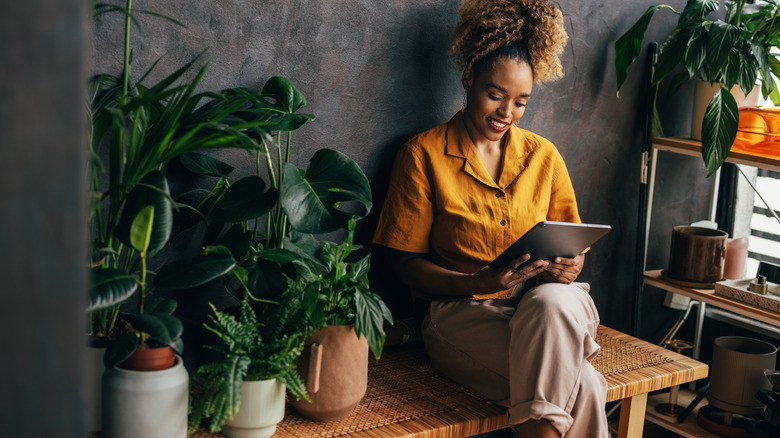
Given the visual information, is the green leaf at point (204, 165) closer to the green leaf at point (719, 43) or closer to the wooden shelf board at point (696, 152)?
the green leaf at point (719, 43)

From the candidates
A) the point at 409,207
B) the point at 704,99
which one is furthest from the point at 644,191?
the point at 409,207

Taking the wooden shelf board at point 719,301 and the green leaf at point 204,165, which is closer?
the green leaf at point 204,165

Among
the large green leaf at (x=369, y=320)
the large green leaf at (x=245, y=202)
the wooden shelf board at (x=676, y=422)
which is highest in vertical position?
the large green leaf at (x=245, y=202)

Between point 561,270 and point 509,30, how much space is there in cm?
70

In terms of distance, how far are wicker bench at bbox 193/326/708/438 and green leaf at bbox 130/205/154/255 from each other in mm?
523

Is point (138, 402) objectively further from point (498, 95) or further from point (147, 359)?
point (498, 95)

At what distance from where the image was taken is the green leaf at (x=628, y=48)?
2.51m

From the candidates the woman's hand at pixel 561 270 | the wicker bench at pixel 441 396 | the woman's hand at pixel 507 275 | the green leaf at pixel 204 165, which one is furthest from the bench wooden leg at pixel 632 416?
the green leaf at pixel 204 165

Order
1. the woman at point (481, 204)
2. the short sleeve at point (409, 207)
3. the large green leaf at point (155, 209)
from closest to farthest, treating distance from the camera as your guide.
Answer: the large green leaf at point (155, 209)
the woman at point (481, 204)
the short sleeve at point (409, 207)

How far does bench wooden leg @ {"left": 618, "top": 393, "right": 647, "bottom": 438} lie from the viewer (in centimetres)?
217

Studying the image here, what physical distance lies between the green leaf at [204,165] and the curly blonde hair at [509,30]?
0.78 m

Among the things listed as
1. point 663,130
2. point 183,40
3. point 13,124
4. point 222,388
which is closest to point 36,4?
point 13,124

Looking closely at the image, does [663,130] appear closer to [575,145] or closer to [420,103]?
[575,145]

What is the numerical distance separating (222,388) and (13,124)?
1097 millimetres
